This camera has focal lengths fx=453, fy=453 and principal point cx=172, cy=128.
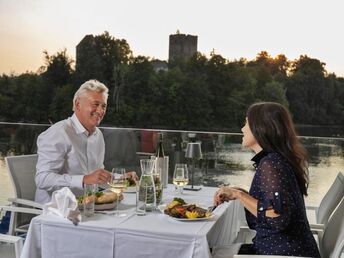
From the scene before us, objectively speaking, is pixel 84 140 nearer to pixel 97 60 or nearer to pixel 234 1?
pixel 234 1

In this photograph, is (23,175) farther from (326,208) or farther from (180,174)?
(326,208)

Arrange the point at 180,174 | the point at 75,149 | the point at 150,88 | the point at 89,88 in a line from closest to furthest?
the point at 180,174 → the point at 75,149 → the point at 89,88 → the point at 150,88

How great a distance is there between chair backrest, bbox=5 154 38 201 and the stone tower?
31.8 feet

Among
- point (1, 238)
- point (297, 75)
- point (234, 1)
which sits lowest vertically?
point (1, 238)

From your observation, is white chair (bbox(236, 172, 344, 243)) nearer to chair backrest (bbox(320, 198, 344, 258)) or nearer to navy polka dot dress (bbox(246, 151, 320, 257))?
chair backrest (bbox(320, 198, 344, 258))

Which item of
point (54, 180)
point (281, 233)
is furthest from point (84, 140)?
point (281, 233)

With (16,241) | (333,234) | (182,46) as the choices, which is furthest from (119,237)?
(182,46)

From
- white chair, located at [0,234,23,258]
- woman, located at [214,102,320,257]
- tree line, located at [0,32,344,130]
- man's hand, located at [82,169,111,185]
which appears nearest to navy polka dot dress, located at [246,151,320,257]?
woman, located at [214,102,320,257]

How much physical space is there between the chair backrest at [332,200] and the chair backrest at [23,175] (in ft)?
5.37

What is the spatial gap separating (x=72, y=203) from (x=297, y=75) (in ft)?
34.9

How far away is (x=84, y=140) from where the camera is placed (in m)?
2.65

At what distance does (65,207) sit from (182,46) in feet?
37.7

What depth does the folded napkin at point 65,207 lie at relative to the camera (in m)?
1.66

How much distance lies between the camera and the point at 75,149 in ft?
8.30
